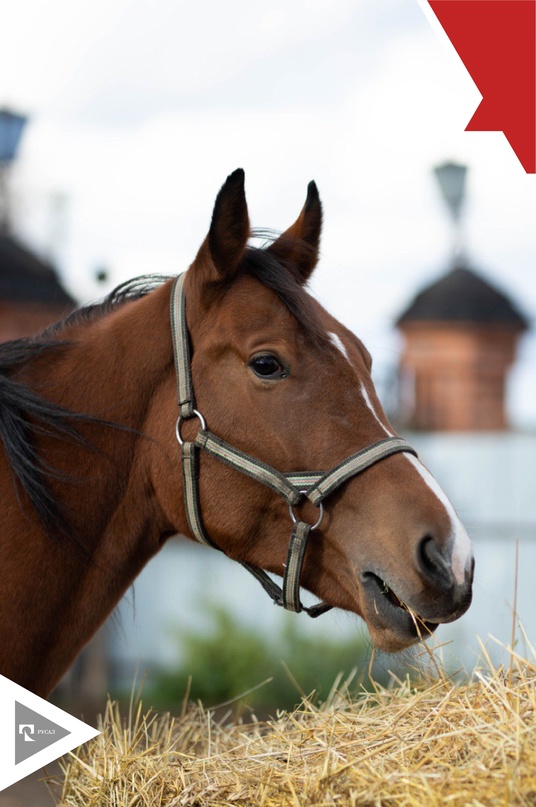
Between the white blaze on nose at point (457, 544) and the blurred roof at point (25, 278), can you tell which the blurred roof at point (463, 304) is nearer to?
the blurred roof at point (25, 278)

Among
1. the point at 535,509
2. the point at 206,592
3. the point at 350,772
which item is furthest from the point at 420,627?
the point at 535,509

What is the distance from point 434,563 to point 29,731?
138cm

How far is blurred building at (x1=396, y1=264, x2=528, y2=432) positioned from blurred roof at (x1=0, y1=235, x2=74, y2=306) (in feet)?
15.9

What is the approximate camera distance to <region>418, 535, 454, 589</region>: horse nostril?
2.33m

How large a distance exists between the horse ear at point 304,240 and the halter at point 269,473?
406mm

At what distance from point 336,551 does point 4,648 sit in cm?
107

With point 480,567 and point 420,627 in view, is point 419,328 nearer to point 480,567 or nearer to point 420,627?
point 480,567

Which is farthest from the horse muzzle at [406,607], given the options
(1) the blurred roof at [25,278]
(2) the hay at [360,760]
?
(1) the blurred roof at [25,278]

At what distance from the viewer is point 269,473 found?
8.71 ft

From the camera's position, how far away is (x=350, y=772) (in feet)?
7.11

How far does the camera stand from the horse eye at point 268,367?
8.80ft

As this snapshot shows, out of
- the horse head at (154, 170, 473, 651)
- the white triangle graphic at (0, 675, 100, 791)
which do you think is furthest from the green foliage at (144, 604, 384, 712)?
the horse head at (154, 170, 473, 651)

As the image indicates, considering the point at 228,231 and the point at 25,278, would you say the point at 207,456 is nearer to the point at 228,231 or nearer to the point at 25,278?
the point at 228,231

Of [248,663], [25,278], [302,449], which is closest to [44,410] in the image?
[302,449]
